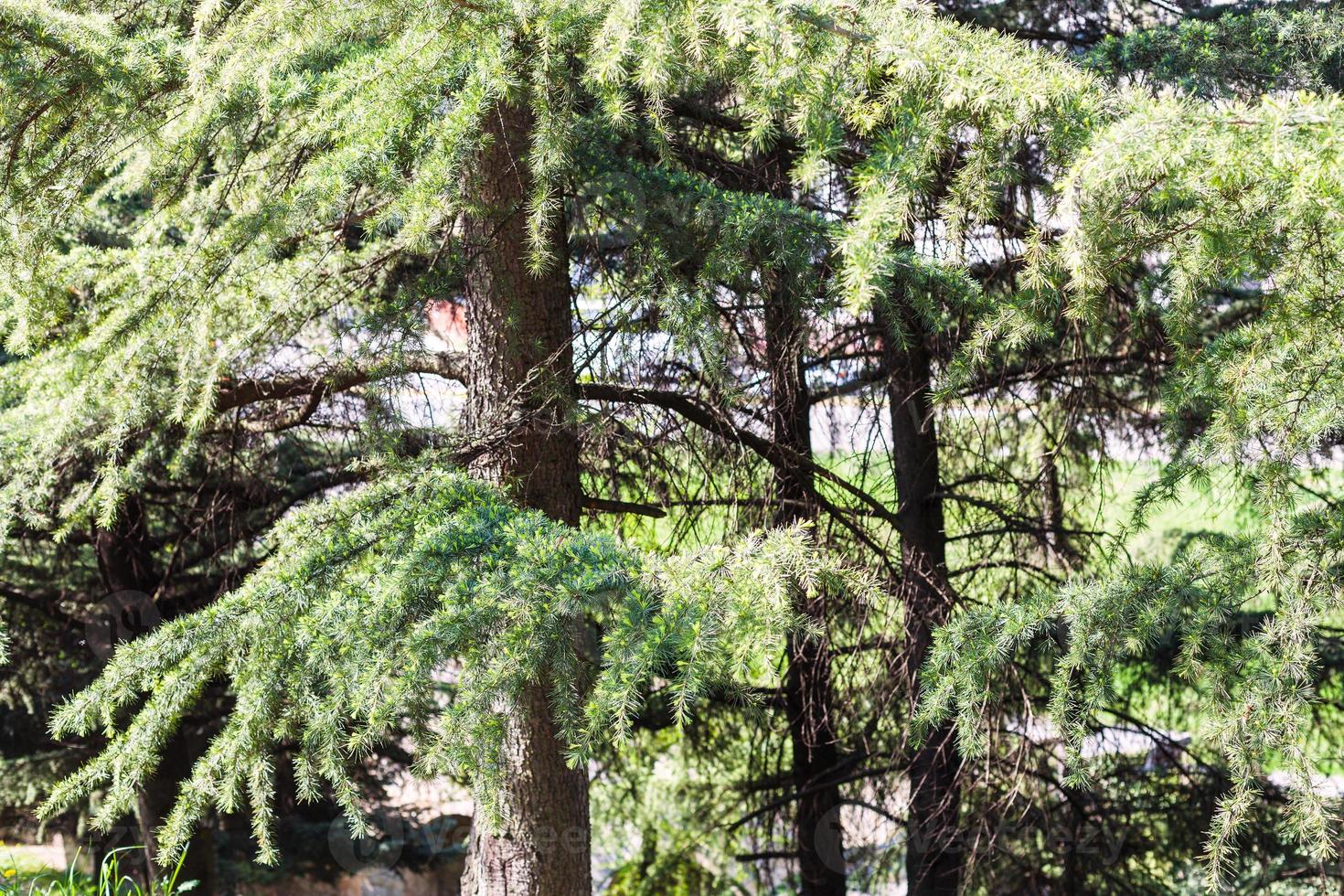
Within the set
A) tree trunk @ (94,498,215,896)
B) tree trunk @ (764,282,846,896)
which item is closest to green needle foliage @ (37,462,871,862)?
tree trunk @ (764,282,846,896)

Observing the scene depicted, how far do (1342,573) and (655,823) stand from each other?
5.73 meters

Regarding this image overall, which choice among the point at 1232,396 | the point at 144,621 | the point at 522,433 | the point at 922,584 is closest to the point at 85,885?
the point at 144,621

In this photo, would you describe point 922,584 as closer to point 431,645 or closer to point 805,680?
point 805,680

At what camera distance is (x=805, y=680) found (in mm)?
5691

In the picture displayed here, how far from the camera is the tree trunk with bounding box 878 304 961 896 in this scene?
4988 millimetres

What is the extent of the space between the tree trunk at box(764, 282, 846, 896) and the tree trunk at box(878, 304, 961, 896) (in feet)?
1.42

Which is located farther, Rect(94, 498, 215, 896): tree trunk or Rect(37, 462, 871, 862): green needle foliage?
Rect(94, 498, 215, 896): tree trunk

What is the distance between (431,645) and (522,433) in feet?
4.88

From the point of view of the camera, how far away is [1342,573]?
289 cm

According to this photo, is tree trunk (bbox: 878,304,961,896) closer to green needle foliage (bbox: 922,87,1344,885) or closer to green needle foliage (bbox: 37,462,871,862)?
green needle foliage (bbox: 922,87,1344,885)

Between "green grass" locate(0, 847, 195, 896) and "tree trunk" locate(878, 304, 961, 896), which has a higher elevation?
"tree trunk" locate(878, 304, 961, 896)

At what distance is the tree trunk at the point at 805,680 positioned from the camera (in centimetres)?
483

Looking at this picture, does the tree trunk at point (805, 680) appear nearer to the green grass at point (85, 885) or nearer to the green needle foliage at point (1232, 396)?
the green needle foliage at point (1232, 396)

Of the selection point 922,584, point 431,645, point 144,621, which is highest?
point 144,621
